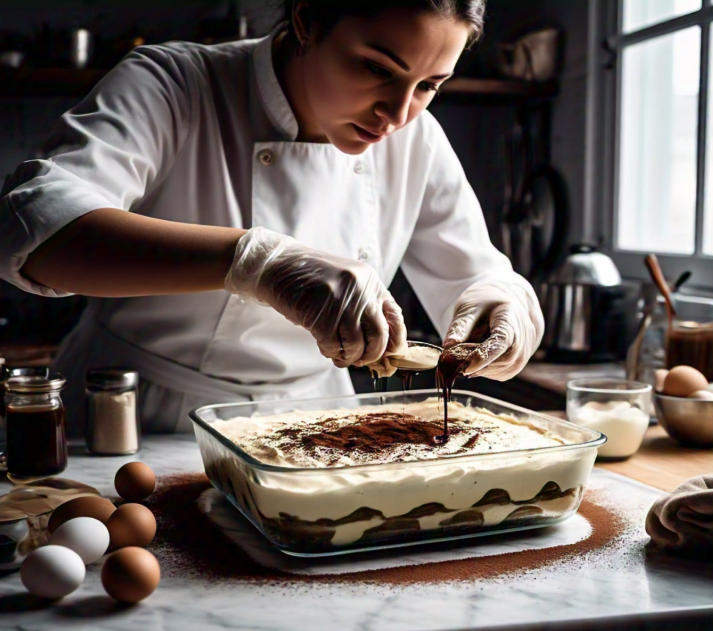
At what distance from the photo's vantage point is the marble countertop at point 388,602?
0.83 m

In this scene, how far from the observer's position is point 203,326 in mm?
1604

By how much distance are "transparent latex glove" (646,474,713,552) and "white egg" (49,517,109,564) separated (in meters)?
0.67

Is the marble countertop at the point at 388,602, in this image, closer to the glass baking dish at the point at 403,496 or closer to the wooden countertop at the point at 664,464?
the glass baking dish at the point at 403,496

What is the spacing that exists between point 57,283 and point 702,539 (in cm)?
94

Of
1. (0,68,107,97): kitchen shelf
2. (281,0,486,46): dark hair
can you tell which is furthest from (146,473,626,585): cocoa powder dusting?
(0,68,107,97): kitchen shelf

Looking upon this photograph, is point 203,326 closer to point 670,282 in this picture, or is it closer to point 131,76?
point 131,76

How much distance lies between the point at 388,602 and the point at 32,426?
27.2 inches

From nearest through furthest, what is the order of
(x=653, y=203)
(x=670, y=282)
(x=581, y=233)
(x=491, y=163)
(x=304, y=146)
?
1. (x=304, y=146)
2. (x=670, y=282)
3. (x=653, y=203)
4. (x=581, y=233)
5. (x=491, y=163)

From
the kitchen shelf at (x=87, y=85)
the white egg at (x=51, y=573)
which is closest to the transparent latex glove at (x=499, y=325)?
the white egg at (x=51, y=573)

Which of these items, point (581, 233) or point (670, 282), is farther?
point (581, 233)

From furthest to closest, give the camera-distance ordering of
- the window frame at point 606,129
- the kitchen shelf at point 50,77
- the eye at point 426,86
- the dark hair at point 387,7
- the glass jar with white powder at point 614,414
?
1. the window frame at point 606,129
2. the kitchen shelf at point 50,77
3. the glass jar with white powder at point 614,414
4. the eye at point 426,86
5. the dark hair at point 387,7

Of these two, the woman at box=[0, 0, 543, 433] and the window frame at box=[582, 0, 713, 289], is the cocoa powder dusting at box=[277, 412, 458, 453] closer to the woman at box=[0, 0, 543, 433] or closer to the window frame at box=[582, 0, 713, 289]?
the woman at box=[0, 0, 543, 433]

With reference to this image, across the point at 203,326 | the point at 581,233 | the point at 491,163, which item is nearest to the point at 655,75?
the point at 581,233

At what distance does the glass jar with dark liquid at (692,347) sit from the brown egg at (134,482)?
1428 millimetres
